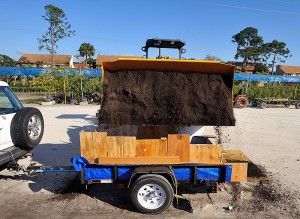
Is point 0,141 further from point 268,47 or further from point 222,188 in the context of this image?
point 268,47

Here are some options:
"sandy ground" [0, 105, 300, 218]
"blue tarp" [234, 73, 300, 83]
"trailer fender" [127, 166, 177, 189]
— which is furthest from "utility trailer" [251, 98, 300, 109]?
"trailer fender" [127, 166, 177, 189]

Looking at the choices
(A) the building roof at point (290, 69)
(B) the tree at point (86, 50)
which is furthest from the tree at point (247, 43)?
(B) the tree at point (86, 50)

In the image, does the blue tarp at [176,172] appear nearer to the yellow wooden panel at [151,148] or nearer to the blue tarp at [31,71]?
the yellow wooden panel at [151,148]

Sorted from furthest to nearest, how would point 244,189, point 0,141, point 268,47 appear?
point 268,47 → point 244,189 → point 0,141

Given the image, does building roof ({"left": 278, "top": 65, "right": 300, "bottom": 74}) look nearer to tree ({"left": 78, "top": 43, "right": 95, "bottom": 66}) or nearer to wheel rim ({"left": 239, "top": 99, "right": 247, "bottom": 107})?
tree ({"left": 78, "top": 43, "right": 95, "bottom": 66})

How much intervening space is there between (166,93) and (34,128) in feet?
9.90

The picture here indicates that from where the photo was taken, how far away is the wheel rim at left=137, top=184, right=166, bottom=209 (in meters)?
4.14

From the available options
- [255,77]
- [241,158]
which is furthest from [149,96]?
[255,77]

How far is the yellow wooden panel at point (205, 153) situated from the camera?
415 cm

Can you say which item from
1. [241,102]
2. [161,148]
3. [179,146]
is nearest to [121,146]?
[161,148]

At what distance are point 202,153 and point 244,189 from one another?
1773 mm

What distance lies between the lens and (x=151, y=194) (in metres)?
4.19

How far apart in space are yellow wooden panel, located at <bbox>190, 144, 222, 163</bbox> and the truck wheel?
623 millimetres

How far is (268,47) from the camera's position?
7175 cm
